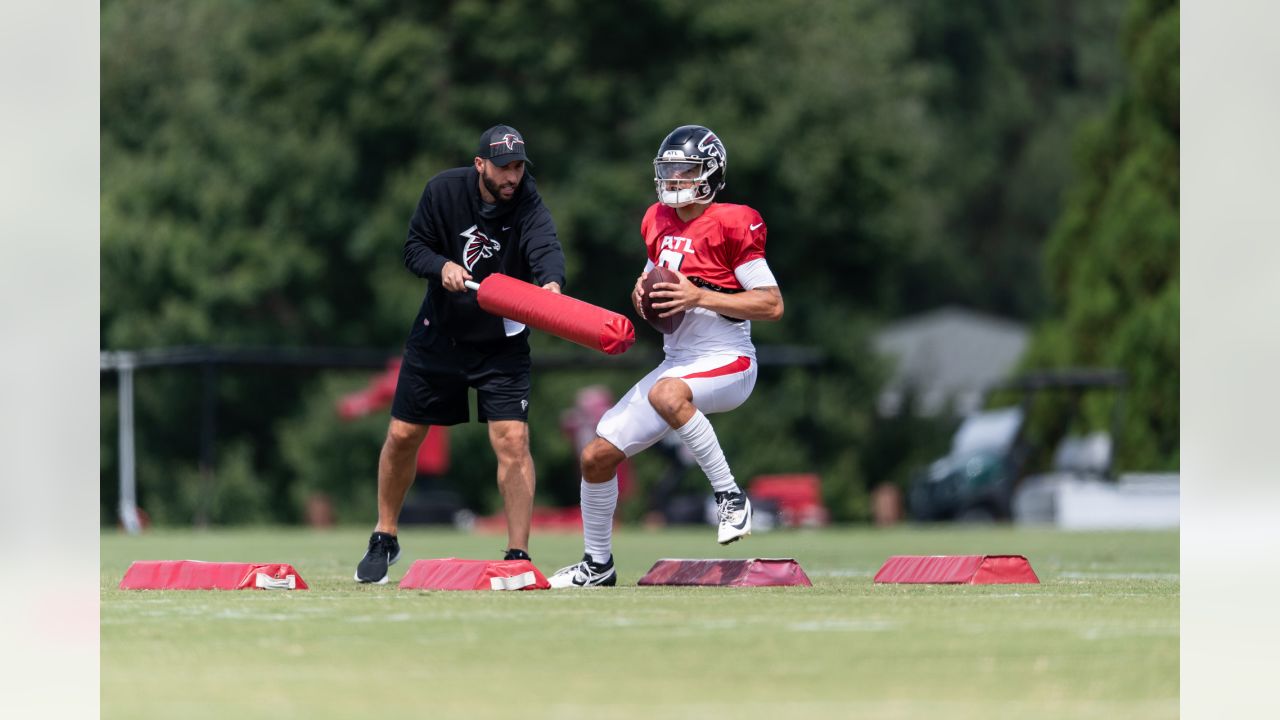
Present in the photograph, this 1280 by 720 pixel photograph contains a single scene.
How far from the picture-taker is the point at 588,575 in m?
10.2

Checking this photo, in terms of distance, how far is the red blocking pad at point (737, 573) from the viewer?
9.81 meters

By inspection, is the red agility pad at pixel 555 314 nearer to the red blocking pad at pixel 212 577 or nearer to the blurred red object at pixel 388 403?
the red blocking pad at pixel 212 577

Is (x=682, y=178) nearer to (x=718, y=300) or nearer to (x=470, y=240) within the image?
(x=718, y=300)

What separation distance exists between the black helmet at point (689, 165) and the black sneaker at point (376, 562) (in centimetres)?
229

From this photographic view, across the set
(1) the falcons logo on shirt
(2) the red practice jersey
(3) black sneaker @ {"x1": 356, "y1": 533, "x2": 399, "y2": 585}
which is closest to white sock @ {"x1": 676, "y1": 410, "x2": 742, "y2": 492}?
(2) the red practice jersey

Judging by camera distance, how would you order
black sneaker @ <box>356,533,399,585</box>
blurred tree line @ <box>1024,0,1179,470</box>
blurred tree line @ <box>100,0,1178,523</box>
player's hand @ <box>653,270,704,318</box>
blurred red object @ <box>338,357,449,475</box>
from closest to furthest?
player's hand @ <box>653,270,704,318</box>, black sneaker @ <box>356,533,399,585</box>, blurred red object @ <box>338,357,449,475</box>, blurred tree line @ <box>1024,0,1179,470</box>, blurred tree line @ <box>100,0,1178,523</box>

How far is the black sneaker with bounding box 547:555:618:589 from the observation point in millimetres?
10031

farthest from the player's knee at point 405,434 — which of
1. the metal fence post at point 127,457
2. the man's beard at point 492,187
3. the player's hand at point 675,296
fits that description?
the metal fence post at point 127,457

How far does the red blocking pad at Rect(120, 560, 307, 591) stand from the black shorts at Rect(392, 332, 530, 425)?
117 centimetres

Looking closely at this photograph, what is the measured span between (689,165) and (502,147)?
3.13ft

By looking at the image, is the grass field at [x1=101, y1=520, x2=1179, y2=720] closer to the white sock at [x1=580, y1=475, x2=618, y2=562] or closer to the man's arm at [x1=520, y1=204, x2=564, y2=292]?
the white sock at [x1=580, y1=475, x2=618, y2=562]
